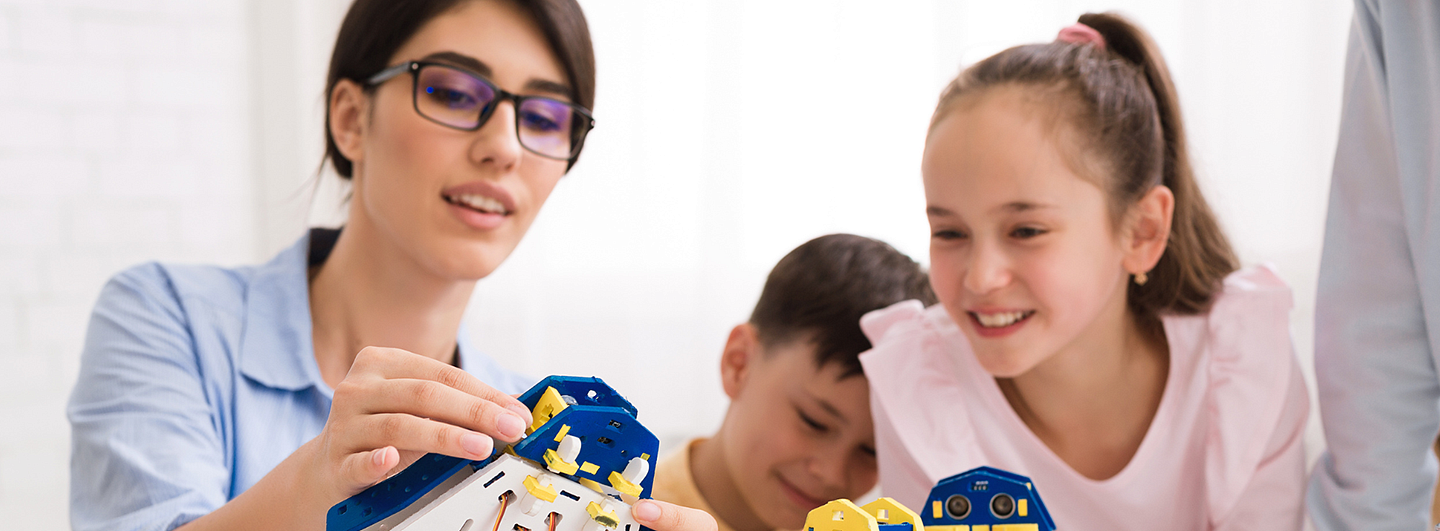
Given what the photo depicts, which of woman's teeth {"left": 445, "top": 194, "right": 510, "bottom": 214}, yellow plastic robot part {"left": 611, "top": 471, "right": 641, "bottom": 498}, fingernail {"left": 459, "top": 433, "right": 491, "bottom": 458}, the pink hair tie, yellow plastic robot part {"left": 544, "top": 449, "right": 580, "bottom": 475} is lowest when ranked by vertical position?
yellow plastic robot part {"left": 611, "top": 471, "right": 641, "bottom": 498}

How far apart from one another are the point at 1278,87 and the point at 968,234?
102cm

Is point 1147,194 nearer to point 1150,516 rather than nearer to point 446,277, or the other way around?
point 1150,516

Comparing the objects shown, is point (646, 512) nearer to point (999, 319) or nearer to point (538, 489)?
point (538, 489)

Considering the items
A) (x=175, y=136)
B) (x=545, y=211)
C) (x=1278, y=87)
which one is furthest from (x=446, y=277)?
(x=1278, y=87)

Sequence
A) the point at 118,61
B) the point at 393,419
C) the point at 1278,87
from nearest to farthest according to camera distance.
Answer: the point at 393,419
the point at 1278,87
the point at 118,61

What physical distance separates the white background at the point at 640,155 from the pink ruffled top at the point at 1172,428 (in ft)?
2.05

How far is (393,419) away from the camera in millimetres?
529

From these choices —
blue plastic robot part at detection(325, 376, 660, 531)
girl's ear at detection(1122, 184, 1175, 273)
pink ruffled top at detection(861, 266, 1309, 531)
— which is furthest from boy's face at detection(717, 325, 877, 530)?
blue plastic robot part at detection(325, 376, 660, 531)

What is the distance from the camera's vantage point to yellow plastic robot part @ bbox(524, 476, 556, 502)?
0.50 m

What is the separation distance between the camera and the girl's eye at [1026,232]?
953 millimetres

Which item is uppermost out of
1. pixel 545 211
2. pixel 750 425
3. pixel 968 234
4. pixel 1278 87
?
pixel 1278 87

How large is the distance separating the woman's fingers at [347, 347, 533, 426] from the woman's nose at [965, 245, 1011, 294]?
53 centimetres

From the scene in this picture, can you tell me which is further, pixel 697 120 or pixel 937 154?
pixel 697 120

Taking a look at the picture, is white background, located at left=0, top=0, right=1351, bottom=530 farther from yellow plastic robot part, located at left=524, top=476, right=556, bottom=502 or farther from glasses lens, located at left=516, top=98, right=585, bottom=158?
yellow plastic robot part, located at left=524, top=476, right=556, bottom=502
